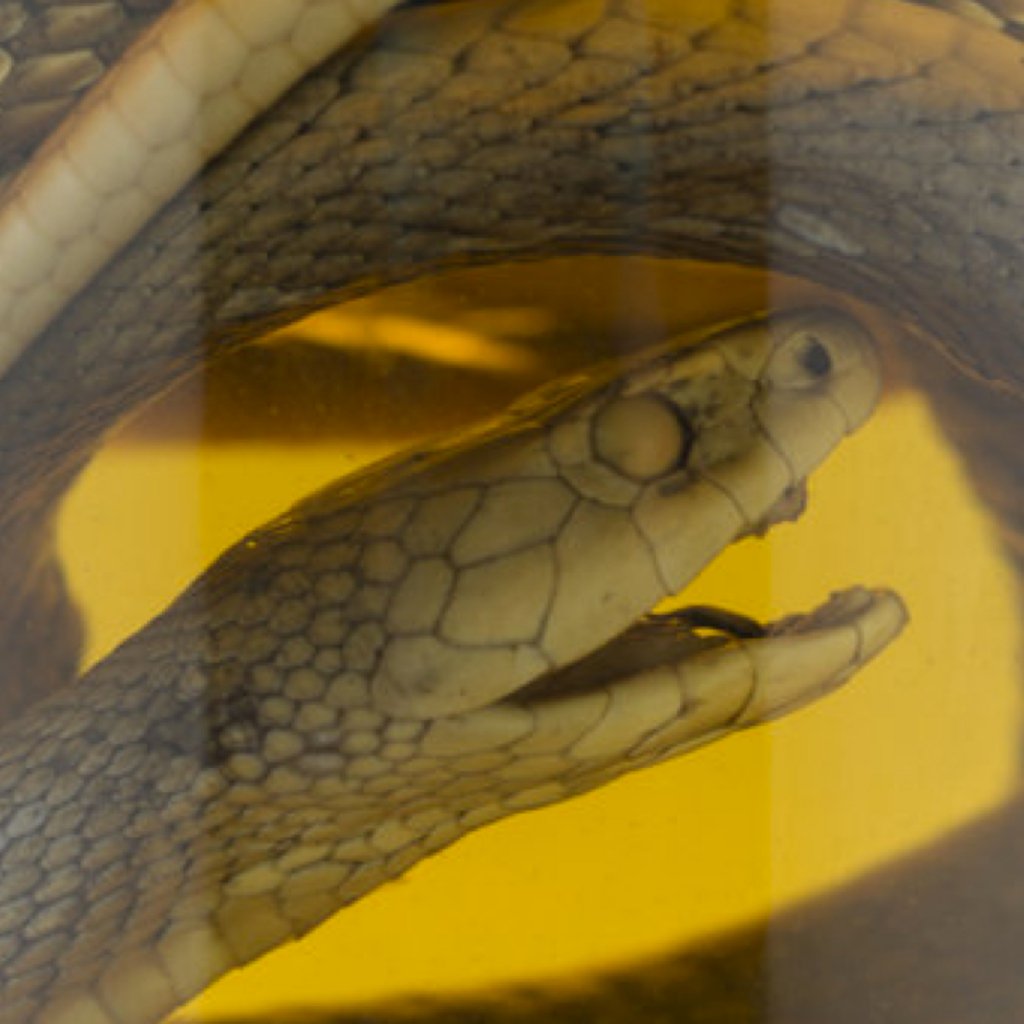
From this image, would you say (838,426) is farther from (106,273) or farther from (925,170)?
(106,273)

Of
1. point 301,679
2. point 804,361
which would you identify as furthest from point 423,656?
point 804,361

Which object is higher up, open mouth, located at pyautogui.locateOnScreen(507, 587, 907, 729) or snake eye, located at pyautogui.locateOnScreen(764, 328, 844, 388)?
snake eye, located at pyautogui.locateOnScreen(764, 328, 844, 388)

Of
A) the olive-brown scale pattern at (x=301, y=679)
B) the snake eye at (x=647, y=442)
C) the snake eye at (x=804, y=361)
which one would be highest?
the snake eye at (x=804, y=361)

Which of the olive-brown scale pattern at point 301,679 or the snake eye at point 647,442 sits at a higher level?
the snake eye at point 647,442

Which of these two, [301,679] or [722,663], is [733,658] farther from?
[301,679]

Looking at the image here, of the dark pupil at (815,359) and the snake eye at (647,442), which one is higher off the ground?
the dark pupil at (815,359)

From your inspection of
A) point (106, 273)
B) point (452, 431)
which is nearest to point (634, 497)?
point (452, 431)
